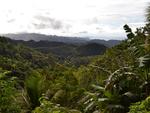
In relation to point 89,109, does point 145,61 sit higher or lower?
higher

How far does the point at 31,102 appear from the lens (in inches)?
687

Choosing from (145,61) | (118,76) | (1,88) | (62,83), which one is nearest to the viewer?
(1,88)

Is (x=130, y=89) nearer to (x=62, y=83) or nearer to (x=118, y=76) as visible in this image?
(x=118, y=76)

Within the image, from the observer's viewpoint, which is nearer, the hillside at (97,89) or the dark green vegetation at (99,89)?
the dark green vegetation at (99,89)

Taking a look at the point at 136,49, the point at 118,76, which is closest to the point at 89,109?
the point at 118,76

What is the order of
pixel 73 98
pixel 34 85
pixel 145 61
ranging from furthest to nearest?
pixel 73 98 → pixel 34 85 → pixel 145 61

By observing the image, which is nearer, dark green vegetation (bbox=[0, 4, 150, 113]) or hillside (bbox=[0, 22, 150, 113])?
dark green vegetation (bbox=[0, 4, 150, 113])

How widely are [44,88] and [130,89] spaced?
7.18 m

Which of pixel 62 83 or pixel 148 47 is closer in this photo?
pixel 148 47

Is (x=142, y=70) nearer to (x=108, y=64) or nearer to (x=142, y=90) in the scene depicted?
(x=142, y=90)

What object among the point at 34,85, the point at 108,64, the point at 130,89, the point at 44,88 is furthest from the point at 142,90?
the point at 44,88

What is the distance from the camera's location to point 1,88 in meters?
10.6

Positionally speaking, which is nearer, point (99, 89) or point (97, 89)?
point (99, 89)

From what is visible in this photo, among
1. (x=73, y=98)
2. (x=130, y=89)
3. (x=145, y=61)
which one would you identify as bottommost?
(x=73, y=98)
